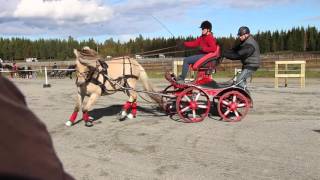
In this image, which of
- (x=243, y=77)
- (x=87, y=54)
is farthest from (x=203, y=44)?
(x=87, y=54)

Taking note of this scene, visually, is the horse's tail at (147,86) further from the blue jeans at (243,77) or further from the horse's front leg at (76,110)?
the blue jeans at (243,77)

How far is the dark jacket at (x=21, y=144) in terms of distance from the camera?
0.87 meters

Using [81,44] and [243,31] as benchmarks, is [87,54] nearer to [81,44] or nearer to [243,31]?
[243,31]

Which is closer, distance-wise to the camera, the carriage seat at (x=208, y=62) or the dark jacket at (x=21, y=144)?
the dark jacket at (x=21, y=144)

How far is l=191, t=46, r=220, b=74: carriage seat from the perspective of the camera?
33.6ft

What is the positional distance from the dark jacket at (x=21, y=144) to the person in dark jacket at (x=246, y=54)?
9494 millimetres

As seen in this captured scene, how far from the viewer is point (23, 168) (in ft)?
2.86

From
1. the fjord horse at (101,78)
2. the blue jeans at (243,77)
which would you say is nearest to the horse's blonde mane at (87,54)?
the fjord horse at (101,78)

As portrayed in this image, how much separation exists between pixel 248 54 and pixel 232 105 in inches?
48.9

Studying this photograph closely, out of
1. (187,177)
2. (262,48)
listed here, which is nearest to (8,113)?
(187,177)

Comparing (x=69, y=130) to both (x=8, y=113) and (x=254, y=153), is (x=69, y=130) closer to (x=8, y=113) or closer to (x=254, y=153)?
(x=254, y=153)

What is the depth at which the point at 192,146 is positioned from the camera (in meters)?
7.62

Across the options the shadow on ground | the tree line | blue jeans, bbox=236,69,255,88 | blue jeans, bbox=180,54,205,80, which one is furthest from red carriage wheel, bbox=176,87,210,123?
the tree line

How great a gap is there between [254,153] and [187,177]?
1662 mm
